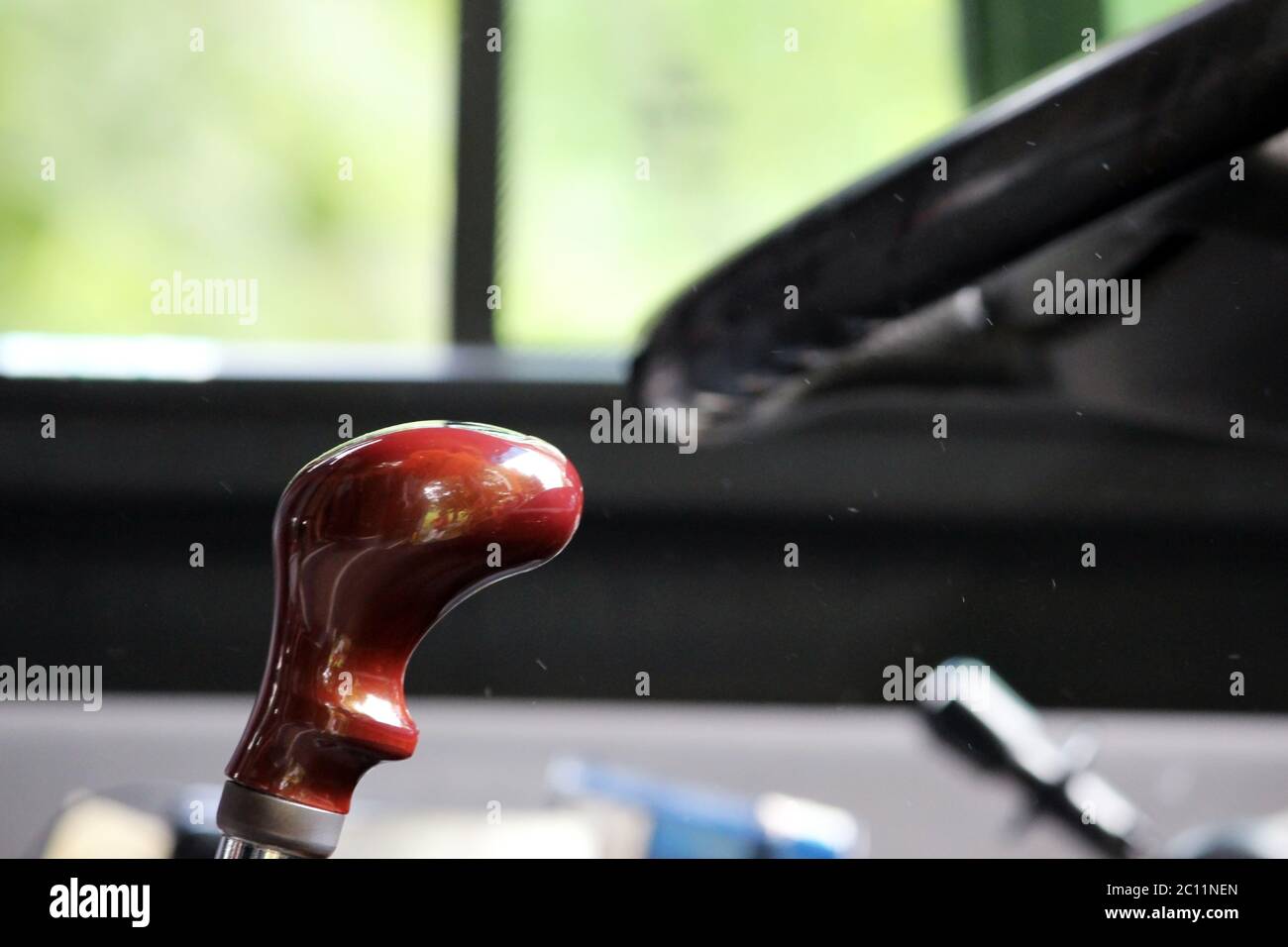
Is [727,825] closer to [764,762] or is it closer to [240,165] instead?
[764,762]

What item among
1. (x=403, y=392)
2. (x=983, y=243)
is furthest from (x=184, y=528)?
(x=983, y=243)

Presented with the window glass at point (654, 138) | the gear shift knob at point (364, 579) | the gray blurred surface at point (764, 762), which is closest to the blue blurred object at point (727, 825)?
the gray blurred surface at point (764, 762)

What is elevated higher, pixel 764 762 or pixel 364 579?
pixel 364 579

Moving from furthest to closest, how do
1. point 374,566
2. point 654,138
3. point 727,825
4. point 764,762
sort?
point 654,138 → point 764,762 → point 727,825 → point 374,566

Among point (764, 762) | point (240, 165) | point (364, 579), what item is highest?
point (240, 165)

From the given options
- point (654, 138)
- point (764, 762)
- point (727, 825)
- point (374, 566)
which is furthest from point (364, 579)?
point (654, 138)

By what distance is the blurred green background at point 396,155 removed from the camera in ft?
4.27

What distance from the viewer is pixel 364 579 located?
0.13 metres

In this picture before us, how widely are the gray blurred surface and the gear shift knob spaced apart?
1.67ft

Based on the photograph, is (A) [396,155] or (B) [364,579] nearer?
(B) [364,579]

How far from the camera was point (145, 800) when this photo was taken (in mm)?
458

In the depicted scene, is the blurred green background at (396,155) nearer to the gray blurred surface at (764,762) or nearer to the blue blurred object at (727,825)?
the gray blurred surface at (764,762)
